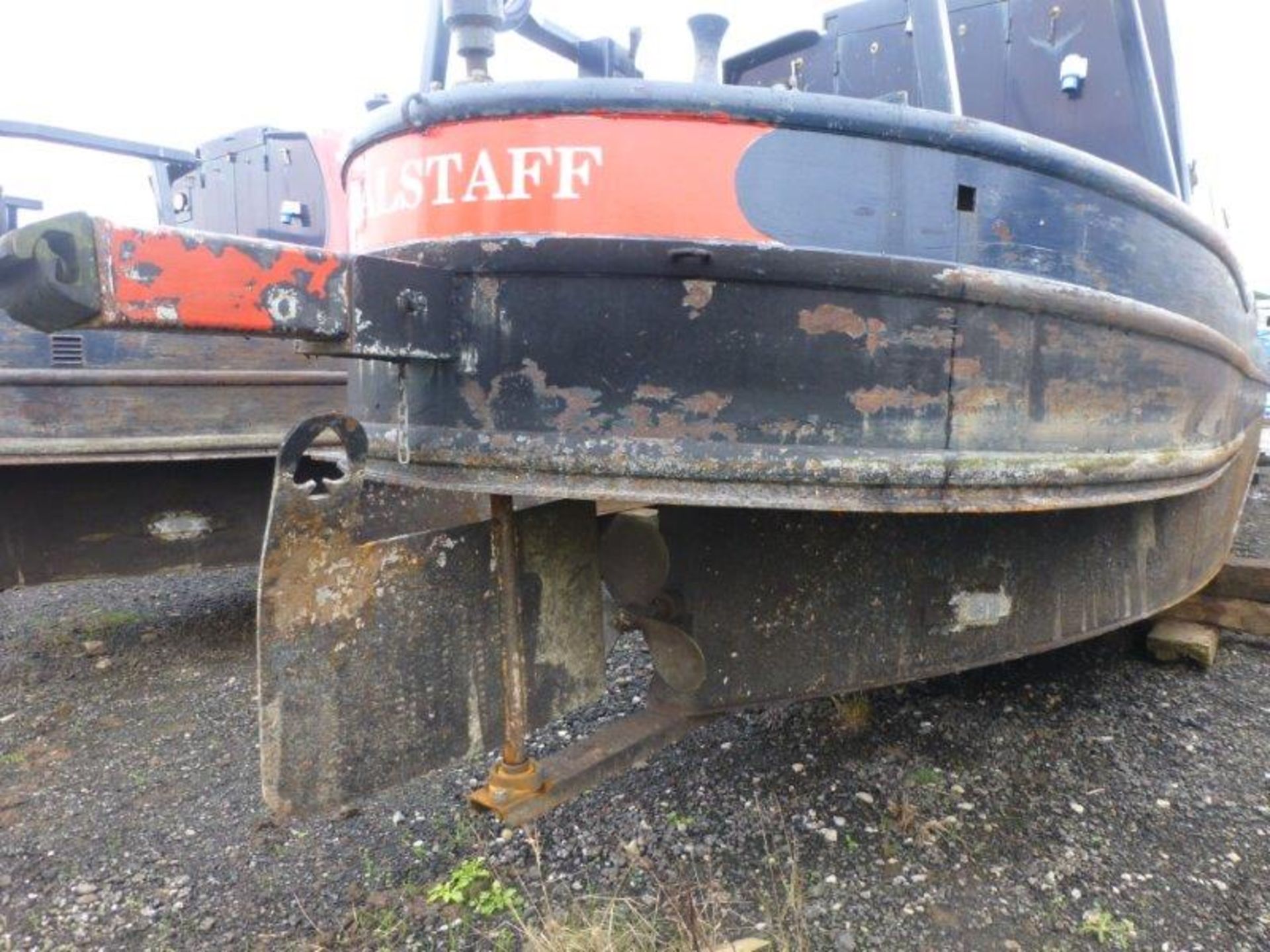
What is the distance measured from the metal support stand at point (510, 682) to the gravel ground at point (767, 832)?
383 mm

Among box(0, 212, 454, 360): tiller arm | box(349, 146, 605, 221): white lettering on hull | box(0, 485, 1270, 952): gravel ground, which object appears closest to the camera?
box(0, 212, 454, 360): tiller arm

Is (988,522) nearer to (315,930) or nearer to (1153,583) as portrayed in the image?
(1153,583)

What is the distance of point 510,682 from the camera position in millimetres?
1785

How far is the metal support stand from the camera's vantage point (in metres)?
1.74

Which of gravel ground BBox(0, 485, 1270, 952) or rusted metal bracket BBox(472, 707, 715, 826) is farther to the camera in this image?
gravel ground BBox(0, 485, 1270, 952)

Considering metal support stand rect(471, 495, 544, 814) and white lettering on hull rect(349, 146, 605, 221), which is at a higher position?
white lettering on hull rect(349, 146, 605, 221)

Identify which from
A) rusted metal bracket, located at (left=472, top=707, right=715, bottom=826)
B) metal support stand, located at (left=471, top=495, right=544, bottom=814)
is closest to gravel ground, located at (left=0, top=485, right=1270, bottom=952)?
rusted metal bracket, located at (left=472, top=707, right=715, bottom=826)

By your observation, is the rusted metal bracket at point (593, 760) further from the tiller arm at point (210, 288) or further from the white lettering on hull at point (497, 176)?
the white lettering on hull at point (497, 176)

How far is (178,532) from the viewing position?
12.3 ft

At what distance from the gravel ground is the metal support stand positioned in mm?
383

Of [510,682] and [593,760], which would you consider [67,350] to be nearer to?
[510,682]

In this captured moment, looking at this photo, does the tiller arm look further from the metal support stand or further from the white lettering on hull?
the metal support stand

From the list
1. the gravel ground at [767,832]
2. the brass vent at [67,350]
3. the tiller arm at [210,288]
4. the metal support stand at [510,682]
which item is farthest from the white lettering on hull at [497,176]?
the brass vent at [67,350]

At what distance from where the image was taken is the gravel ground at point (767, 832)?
6.49ft
